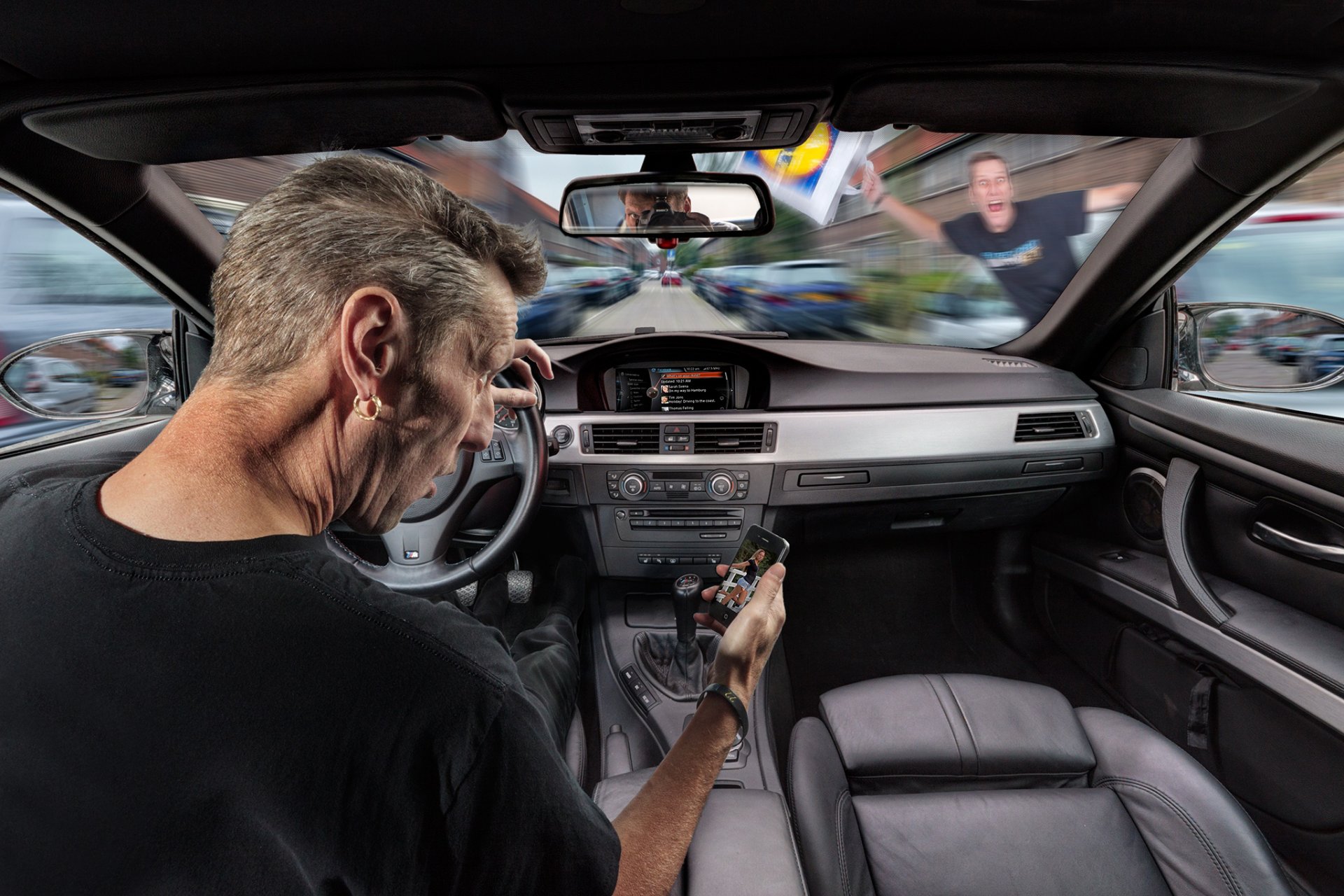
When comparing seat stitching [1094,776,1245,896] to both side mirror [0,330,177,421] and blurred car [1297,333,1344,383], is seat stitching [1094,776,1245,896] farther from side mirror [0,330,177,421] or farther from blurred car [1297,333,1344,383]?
side mirror [0,330,177,421]

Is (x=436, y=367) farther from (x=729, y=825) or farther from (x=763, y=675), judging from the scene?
(x=763, y=675)

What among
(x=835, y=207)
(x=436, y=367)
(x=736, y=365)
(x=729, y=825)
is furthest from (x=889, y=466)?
(x=436, y=367)

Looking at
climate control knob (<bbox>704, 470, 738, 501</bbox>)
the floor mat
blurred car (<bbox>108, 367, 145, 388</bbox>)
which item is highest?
blurred car (<bbox>108, 367, 145, 388</bbox>)

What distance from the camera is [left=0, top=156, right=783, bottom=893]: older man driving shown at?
2.13 feet

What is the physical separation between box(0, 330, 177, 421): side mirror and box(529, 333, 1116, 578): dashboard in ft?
4.61

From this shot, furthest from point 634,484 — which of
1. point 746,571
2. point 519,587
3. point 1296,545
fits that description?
point 1296,545

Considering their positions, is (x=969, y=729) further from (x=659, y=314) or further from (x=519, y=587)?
(x=659, y=314)

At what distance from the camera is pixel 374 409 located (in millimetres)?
868

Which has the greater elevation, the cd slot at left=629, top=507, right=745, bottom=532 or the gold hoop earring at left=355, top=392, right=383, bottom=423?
the gold hoop earring at left=355, top=392, right=383, bottom=423

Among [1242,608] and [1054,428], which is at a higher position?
[1054,428]

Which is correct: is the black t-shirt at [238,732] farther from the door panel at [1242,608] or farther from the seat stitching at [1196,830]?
the door panel at [1242,608]

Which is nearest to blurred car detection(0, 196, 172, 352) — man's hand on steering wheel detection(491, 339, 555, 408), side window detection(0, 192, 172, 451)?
side window detection(0, 192, 172, 451)

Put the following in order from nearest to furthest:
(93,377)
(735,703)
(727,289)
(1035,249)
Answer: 1. (735,703)
2. (93,377)
3. (1035,249)
4. (727,289)

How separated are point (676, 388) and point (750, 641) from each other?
1430 millimetres
